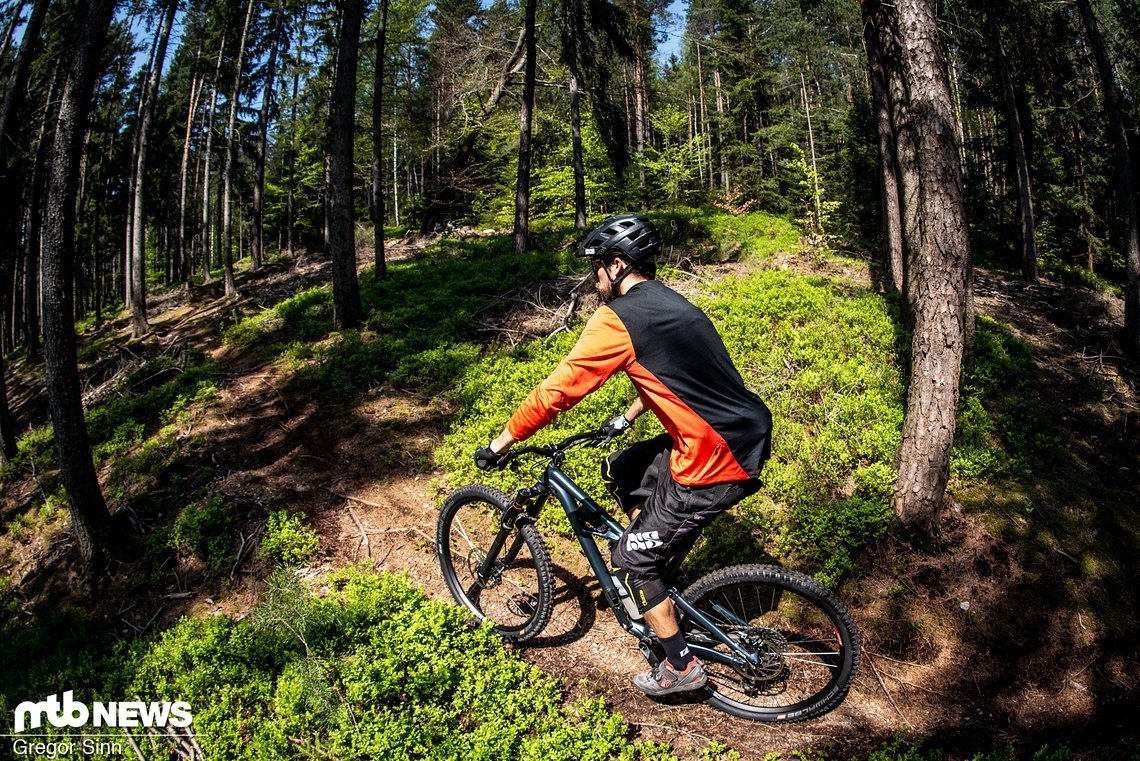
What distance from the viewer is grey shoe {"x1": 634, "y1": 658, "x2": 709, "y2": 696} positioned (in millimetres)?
3613

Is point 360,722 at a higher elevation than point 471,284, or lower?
lower

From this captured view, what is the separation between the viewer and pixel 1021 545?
518cm

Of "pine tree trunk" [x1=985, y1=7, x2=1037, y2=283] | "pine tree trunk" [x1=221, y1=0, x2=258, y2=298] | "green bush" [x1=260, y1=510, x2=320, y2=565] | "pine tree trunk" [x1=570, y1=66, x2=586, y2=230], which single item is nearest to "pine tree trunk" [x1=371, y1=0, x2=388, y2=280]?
"pine tree trunk" [x1=570, y1=66, x2=586, y2=230]

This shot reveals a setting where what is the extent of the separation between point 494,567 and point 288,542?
2471 mm

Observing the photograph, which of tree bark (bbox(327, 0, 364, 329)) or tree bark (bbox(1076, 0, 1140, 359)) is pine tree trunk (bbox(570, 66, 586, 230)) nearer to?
tree bark (bbox(327, 0, 364, 329))

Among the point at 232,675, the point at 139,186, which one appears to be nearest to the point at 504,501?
the point at 232,675

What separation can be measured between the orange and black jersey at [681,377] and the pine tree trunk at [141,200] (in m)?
19.2

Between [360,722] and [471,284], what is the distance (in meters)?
9.88

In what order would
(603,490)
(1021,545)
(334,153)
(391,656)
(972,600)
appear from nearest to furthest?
(391,656)
(972,600)
(1021,545)
(603,490)
(334,153)

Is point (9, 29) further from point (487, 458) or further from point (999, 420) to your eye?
point (999, 420)

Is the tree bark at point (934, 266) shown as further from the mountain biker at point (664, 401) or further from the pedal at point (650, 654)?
the pedal at point (650, 654)

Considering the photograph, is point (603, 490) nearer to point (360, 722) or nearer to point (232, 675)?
point (360, 722)

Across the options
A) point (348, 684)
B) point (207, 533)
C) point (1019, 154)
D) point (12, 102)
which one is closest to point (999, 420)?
point (348, 684)

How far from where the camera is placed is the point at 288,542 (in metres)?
5.55
